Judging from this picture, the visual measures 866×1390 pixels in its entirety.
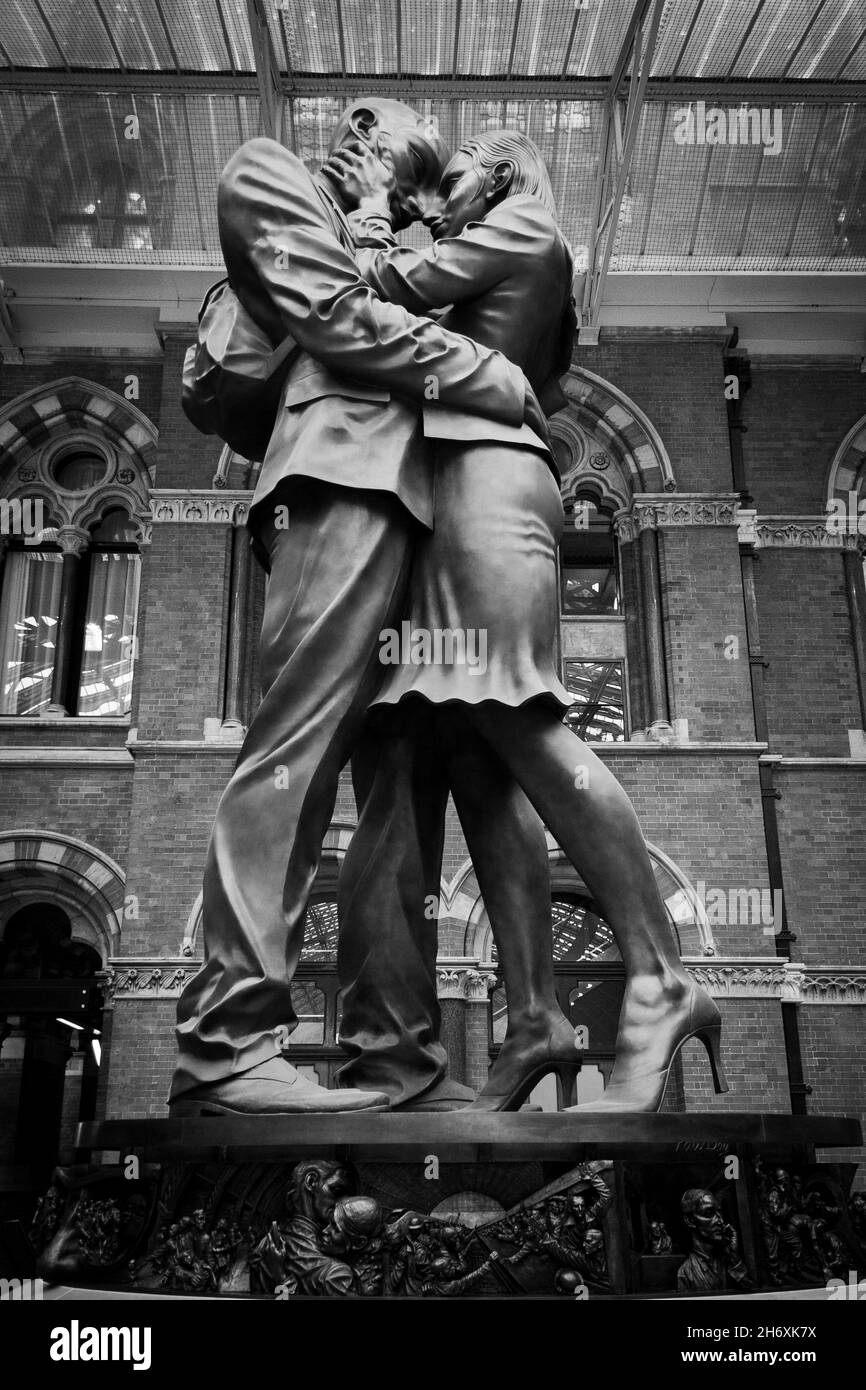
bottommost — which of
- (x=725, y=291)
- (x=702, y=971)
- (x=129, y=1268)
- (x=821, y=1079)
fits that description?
(x=129, y=1268)

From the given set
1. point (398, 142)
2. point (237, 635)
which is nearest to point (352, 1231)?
point (398, 142)

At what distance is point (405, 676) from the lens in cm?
306

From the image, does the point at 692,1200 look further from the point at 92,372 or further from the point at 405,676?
the point at 92,372

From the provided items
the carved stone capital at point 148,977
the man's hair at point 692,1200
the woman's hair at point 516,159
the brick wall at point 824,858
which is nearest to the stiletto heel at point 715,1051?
the man's hair at point 692,1200

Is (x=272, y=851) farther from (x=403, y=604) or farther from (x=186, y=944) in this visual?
Result: (x=186, y=944)

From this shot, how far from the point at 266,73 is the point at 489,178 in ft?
35.7

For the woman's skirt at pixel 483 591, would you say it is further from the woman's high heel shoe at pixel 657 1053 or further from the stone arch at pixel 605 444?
the stone arch at pixel 605 444

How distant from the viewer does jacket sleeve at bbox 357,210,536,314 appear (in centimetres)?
320

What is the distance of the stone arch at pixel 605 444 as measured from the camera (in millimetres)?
14609

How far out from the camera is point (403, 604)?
3.18 meters

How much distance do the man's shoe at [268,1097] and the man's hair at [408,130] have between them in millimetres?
2404

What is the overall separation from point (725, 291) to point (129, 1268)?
568 inches

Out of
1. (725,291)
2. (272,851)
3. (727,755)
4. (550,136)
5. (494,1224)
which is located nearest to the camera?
(494,1224)

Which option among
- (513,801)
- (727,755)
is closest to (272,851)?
(513,801)
